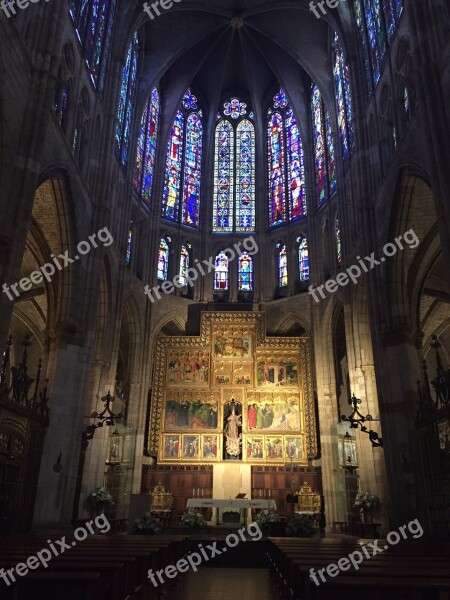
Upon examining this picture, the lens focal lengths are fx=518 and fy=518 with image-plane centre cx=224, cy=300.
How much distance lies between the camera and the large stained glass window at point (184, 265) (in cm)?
3062

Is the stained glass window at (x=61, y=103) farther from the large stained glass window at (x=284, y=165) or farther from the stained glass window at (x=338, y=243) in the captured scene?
the large stained glass window at (x=284, y=165)

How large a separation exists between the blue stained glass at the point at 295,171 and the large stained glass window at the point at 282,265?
1.87 metres

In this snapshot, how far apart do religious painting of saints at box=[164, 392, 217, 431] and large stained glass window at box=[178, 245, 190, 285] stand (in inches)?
304

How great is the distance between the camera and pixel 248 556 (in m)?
14.9

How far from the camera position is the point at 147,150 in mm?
30141

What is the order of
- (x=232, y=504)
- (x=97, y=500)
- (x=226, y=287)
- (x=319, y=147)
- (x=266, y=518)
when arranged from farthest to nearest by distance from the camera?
(x=226, y=287), (x=319, y=147), (x=232, y=504), (x=97, y=500), (x=266, y=518)

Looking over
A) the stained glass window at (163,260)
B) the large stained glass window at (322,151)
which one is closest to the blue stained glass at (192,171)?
the stained glass window at (163,260)

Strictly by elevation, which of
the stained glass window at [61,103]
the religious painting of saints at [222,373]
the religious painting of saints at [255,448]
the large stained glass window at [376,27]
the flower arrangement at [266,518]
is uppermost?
the large stained glass window at [376,27]

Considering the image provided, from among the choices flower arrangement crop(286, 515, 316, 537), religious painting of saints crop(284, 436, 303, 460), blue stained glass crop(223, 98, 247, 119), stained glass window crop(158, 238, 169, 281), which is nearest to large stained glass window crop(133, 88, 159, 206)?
stained glass window crop(158, 238, 169, 281)

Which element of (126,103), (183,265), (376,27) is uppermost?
(126,103)

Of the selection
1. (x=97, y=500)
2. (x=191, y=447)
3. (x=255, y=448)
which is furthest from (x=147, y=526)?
(x=255, y=448)

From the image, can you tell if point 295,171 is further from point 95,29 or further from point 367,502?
point 367,502

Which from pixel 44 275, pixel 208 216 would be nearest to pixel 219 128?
pixel 208 216

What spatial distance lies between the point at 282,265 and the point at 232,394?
29.9 feet
